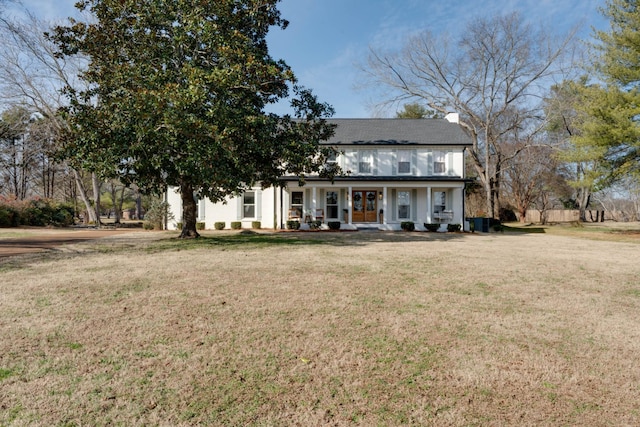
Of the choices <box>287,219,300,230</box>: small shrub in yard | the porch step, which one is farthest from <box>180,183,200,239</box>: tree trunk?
the porch step

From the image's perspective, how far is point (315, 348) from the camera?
376cm

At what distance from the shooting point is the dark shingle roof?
21.1 metres

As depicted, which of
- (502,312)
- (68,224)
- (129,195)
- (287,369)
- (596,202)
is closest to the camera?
(287,369)

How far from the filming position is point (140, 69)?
10.9 metres

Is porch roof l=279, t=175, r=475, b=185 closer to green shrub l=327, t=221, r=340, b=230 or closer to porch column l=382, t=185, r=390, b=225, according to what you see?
porch column l=382, t=185, r=390, b=225

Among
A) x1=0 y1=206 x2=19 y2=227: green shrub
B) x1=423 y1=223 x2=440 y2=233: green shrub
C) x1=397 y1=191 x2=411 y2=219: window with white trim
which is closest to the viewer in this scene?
x1=0 y1=206 x2=19 y2=227: green shrub

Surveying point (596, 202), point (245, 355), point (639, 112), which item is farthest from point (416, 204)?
point (596, 202)

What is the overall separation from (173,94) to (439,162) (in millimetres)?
16137

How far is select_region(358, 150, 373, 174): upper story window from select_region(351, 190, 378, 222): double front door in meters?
1.35

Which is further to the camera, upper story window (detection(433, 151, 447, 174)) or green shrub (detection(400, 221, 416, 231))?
upper story window (detection(433, 151, 447, 174))

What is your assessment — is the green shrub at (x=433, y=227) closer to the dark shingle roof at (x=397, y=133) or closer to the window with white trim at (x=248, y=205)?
the dark shingle roof at (x=397, y=133)

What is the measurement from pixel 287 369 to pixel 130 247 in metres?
10.3

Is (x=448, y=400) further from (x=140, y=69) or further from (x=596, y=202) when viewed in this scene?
(x=596, y=202)

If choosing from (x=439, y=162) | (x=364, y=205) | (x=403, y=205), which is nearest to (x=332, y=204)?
(x=364, y=205)
